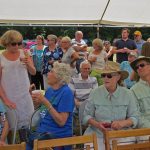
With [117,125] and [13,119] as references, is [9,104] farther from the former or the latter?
[117,125]

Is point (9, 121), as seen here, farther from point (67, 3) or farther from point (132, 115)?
point (67, 3)

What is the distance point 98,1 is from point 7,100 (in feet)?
9.93

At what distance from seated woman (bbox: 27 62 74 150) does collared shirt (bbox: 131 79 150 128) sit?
71cm

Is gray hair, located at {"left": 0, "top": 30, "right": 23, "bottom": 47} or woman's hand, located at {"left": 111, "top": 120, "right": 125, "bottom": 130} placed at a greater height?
gray hair, located at {"left": 0, "top": 30, "right": 23, "bottom": 47}

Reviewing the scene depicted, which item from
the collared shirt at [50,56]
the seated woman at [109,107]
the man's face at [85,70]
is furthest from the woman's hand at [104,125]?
the collared shirt at [50,56]

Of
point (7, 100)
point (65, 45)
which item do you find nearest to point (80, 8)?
point (65, 45)

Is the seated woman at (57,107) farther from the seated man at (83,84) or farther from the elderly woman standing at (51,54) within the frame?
the elderly woman standing at (51,54)

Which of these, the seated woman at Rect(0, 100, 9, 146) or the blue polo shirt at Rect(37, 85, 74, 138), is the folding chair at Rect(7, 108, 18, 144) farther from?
the blue polo shirt at Rect(37, 85, 74, 138)

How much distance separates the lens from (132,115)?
3744mm

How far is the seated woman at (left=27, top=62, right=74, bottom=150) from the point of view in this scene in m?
3.53

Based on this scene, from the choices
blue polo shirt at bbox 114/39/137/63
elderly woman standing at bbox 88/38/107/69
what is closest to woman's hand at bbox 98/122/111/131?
elderly woman standing at bbox 88/38/107/69

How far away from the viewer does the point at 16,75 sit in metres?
3.98

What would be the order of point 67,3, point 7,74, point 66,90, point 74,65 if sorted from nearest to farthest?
point 66,90
point 7,74
point 67,3
point 74,65

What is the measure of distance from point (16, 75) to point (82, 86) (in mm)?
1731
